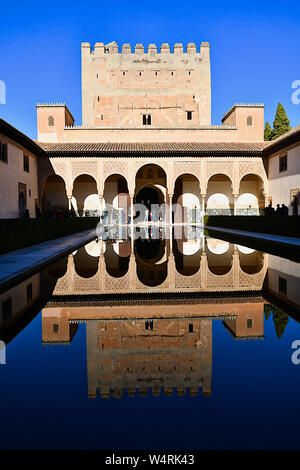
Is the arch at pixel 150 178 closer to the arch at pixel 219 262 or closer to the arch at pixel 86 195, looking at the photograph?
the arch at pixel 86 195

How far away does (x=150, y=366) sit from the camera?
276 cm

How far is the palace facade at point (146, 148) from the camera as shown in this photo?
23.7 metres

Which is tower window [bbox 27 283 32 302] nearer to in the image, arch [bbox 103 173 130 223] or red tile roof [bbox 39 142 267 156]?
red tile roof [bbox 39 142 267 156]

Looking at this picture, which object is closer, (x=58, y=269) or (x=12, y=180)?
(x=58, y=269)

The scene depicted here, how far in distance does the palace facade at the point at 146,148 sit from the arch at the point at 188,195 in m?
0.08

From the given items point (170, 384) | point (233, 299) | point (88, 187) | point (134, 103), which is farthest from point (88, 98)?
point (170, 384)

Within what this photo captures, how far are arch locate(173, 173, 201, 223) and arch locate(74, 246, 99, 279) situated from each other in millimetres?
18500

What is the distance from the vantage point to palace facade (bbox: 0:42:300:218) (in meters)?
23.7

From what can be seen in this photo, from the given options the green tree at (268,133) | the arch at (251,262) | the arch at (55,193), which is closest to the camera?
the arch at (251,262)

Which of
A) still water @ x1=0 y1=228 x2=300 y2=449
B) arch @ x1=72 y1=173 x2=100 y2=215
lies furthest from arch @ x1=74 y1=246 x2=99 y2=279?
arch @ x1=72 y1=173 x2=100 y2=215

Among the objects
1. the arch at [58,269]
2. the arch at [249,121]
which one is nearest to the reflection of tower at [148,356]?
the arch at [58,269]

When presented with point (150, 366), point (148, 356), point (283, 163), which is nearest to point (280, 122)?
point (283, 163)

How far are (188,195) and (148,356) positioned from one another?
25633 mm

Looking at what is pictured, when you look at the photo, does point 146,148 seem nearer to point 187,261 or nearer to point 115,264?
point 187,261
